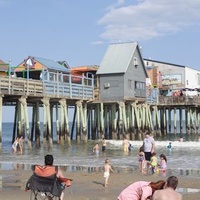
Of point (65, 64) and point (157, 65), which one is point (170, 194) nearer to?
point (65, 64)

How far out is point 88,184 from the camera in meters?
13.8

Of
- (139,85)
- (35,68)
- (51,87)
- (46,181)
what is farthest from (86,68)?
(46,181)

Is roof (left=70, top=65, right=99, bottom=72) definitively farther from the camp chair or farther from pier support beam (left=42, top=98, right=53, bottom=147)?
the camp chair

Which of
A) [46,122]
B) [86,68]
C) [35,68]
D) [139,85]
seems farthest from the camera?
[139,85]

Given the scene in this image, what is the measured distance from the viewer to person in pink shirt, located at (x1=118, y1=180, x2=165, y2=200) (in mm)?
5926

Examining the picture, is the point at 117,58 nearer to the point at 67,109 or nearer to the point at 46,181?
the point at 67,109

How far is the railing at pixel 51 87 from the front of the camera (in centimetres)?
2752

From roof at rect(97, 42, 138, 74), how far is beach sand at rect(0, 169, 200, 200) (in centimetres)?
Result: 2425

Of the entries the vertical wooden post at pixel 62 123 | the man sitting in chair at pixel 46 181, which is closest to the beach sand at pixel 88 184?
the man sitting in chair at pixel 46 181

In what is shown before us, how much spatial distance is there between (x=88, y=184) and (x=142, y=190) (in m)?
7.94

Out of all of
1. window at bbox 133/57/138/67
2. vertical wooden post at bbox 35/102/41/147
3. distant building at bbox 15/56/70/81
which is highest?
window at bbox 133/57/138/67

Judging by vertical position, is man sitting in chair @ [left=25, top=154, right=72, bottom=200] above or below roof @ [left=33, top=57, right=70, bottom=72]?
below

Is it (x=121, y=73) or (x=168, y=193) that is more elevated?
(x=121, y=73)

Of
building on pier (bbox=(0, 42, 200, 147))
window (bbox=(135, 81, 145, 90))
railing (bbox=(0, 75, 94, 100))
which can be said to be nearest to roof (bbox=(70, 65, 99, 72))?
building on pier (bbox=(0, 42, 200, 147))
